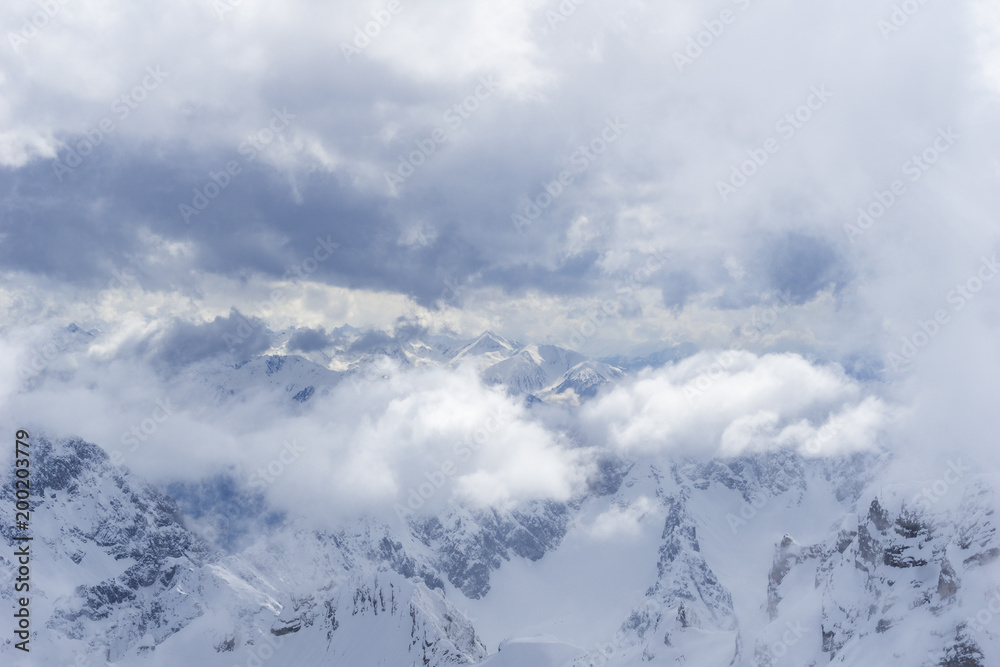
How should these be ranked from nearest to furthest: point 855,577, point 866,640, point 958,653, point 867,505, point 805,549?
1. point 958,653
2. point 866,640
3. point 855,577
4. point 867,505
5. point 805,549

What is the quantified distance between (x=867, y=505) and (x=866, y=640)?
3189cm

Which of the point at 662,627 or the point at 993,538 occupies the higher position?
the point at 662,627

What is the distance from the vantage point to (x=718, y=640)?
177 m

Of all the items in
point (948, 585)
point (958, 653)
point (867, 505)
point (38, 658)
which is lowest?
point (958, 653)

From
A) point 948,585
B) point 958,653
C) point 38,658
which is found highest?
point 38,658

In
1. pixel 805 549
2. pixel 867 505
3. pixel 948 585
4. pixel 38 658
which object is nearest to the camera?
pixel 948 585

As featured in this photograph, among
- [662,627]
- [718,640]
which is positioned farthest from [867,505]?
[662,627]

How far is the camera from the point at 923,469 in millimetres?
174375

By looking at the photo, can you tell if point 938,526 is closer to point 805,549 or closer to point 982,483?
point 982,483

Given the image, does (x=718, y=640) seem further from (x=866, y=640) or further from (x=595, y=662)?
(x=866, y=640)

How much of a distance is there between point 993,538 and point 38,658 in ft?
778

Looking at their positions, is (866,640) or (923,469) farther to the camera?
(923,469)

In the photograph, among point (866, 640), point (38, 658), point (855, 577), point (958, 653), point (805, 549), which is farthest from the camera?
point (38, 658)

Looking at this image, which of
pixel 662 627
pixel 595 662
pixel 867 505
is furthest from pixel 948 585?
pixel 595 662
